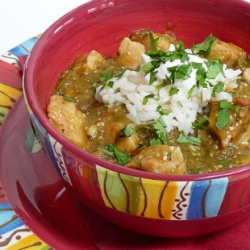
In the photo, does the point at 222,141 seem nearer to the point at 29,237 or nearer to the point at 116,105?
the point at 116,105

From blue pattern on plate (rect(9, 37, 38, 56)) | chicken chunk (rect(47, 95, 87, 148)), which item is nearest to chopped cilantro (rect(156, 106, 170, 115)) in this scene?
chicken chunk (rect(47, 95, 87, 148))

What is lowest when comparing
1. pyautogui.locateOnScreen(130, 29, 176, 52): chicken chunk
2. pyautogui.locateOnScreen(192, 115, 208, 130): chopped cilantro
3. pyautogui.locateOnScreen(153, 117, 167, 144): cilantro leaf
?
pyautogui.locateOnScreen(153, 117, 167, 144): cilantro leaf

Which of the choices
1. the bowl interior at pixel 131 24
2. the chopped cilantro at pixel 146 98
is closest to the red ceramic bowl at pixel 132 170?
the bowl interior at pixel 131 24

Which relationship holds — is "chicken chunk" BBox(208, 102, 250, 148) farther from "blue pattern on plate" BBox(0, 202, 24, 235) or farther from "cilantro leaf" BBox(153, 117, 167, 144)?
"blue pattern on plate" BBox(0, 202, 24, 235)

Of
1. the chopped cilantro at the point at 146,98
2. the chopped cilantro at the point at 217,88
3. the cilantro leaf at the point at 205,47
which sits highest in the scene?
the cilantro leaf at the point at 205,47

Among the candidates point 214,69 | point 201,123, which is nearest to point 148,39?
point 214,69

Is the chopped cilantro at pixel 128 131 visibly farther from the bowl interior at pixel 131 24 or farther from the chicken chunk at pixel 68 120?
the bowl interior at pixel 131 24
